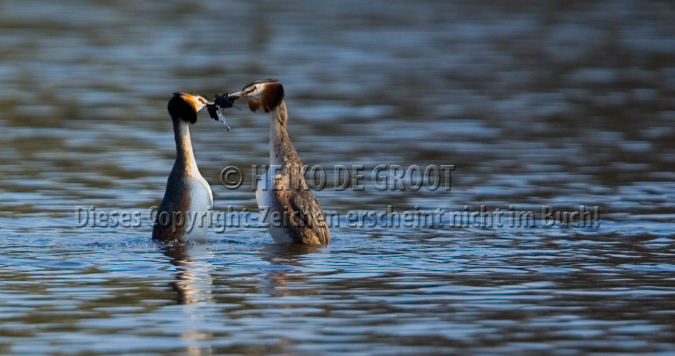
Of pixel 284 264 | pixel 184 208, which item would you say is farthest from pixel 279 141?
pixel 284 264

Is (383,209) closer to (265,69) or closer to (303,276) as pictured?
(303,276)

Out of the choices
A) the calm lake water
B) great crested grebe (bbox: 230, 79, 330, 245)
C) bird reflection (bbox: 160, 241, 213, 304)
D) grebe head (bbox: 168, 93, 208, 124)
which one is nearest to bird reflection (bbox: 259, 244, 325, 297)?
the calm lake water

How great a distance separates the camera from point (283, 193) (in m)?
15.0

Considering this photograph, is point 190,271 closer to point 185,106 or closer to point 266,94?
point 185,106

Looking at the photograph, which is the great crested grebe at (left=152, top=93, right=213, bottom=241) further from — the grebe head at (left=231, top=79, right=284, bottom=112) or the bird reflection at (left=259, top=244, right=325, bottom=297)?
the grebe head at (left=231, top=79, right=284, bottom=112)

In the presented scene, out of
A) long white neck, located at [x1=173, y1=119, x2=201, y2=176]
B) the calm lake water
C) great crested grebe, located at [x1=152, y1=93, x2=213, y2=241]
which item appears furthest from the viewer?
long white neck, located at [x1=173, y1=119, x2=201, y2=176]

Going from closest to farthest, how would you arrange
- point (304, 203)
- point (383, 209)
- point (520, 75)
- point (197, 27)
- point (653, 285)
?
point (653, 285) → point (304, 203) → point (383, 209) → point (520, 75) → point (197, 27)

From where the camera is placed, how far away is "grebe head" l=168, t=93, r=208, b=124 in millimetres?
15352

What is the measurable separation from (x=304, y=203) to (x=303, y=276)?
2.36 meters

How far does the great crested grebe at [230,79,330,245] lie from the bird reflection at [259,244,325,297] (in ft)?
0.60

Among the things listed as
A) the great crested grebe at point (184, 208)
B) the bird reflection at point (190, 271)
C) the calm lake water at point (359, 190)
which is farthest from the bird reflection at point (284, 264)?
the great crested grebe at point (184, 208)

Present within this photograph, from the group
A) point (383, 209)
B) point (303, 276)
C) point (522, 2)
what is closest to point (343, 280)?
point (303, 276)

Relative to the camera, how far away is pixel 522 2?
48344 mm

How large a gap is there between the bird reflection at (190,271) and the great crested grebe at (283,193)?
95cm
